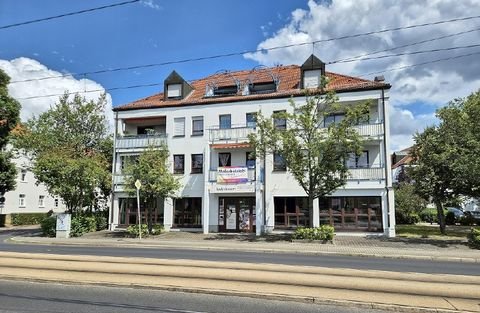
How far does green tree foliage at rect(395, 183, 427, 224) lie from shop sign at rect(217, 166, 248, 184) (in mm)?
16479

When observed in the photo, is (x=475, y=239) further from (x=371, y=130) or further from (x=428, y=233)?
(x=371, y=130)

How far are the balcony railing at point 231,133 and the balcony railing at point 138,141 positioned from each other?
381cm

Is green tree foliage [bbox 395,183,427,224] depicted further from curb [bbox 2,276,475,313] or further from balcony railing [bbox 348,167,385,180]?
curb [bbox 2,276,475,313]

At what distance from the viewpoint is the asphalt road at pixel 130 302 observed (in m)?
6.55

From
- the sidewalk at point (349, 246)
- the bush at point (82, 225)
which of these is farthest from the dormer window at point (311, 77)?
the bush at point (82, 225)

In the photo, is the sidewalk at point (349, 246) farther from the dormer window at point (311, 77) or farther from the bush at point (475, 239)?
the dormer window at point (311, 77)

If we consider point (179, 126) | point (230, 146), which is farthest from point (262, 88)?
point (179, 126)

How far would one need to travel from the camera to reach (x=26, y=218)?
129 ft

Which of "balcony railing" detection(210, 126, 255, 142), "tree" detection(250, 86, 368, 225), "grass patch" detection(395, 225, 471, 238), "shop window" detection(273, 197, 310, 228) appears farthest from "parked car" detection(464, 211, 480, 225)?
"balcony railing" detection(210, 126, 255, 142)

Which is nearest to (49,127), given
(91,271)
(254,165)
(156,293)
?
(254,165)

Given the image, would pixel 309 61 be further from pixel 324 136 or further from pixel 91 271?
pixel 91 271

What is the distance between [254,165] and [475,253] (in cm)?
1450

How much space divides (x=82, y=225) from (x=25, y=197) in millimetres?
20263

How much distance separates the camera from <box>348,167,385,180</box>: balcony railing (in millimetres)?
25578
